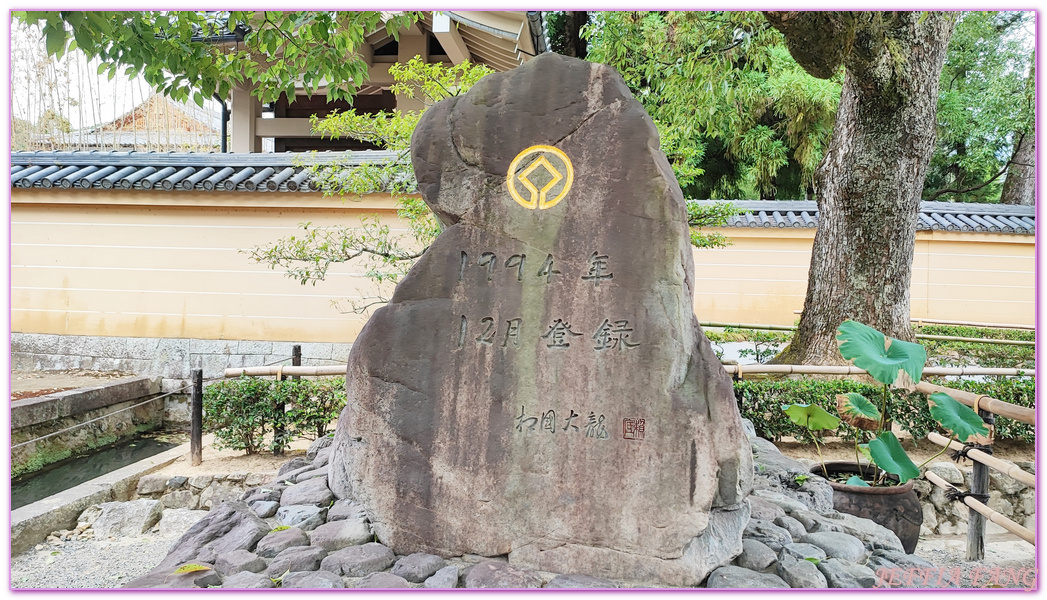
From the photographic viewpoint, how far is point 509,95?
344cm

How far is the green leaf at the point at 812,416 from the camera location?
4.43 metres

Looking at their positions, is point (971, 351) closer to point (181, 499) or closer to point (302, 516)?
point (302, 516)

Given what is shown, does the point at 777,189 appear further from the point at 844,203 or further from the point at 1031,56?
the point at 844,203

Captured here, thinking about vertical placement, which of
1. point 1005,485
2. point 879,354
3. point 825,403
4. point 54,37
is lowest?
point 1005,485

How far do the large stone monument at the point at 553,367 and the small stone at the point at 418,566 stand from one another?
88 millimetres

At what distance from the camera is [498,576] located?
306 centimetres

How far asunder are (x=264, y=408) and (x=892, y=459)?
4.64 metres

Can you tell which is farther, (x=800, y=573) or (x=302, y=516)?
(x=302, y=516)

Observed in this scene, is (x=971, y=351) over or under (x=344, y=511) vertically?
over

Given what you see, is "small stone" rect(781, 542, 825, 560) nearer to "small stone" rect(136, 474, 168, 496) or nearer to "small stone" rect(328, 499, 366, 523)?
"small stone" rect(328, 499, 366, 523)

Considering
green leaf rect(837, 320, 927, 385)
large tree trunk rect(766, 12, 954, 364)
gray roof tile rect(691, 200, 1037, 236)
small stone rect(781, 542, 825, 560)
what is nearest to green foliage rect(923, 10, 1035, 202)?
gray roof tile rect(691, 200, 1037, 236)

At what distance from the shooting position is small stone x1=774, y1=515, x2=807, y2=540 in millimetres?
3555

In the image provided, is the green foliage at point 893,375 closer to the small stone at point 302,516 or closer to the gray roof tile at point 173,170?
the small stone at point 302,516

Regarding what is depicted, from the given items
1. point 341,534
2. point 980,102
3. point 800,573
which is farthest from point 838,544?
point 980,102
